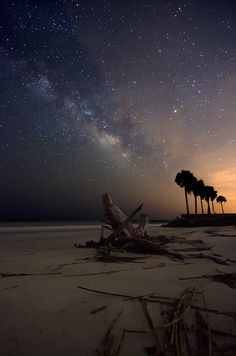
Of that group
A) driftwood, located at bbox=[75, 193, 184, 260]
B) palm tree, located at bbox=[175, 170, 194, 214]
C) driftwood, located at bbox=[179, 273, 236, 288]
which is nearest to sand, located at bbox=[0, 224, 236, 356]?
driftwood, located at bbox=[179, 273, 236, 288]

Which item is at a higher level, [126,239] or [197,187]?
[197,187]

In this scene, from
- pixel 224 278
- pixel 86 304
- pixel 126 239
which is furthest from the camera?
pixel 126 239

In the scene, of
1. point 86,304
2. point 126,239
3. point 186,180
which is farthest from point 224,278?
point 186,180

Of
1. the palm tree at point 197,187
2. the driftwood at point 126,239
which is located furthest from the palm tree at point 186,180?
the driftwood at point 126,239

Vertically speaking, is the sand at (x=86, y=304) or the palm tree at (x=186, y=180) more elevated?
the palm tree at (x=186, y=180)

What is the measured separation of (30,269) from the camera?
546 cm

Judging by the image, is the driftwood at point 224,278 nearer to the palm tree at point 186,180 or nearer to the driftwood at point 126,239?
the driftwood at point 126,239

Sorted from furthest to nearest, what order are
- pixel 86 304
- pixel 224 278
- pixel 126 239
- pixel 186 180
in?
pixel 186 180, pixel 126 239, pixel 224 278, pixel 86 304

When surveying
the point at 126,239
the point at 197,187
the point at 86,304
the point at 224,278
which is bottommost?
the point at 86,304

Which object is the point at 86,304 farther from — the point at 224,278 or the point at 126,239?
the point at 126,239

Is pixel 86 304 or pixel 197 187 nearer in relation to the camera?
pixel 86 304

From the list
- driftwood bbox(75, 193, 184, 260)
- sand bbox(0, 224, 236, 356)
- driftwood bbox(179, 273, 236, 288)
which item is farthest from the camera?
driftwood bbox(75, 193, 184, 260)

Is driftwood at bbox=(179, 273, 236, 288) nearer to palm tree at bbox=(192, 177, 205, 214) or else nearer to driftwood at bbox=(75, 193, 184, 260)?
driftwood at bbox=(75, 193, 184, 260)

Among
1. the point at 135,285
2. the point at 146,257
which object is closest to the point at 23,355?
the point at 135,285
